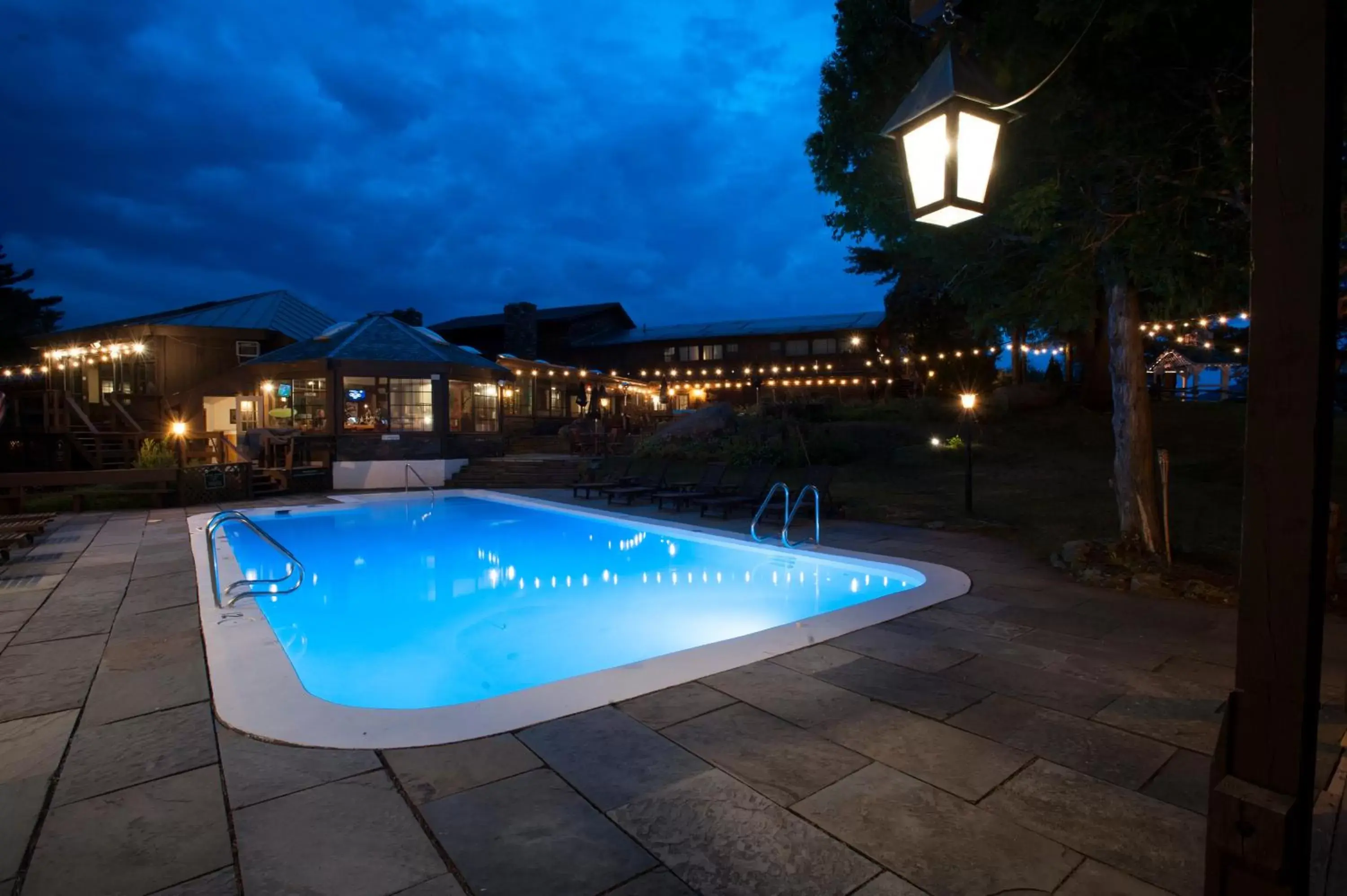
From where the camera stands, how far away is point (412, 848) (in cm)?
244

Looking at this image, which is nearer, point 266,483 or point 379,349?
point 266,483

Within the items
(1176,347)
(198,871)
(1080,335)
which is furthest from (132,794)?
(1176,347)

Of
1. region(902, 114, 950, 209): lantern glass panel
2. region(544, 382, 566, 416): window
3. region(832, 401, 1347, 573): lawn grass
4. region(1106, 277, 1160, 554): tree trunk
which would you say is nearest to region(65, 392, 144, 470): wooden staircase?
region(544, 382, 566, 416): window

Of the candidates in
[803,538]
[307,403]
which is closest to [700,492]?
[803,538]

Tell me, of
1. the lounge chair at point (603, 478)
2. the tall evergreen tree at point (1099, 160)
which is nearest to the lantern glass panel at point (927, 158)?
the tall evergreen tree at point (1099, 160)

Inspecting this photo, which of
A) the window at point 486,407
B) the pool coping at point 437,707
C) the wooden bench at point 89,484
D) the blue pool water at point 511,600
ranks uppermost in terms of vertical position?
the window at point 486,407

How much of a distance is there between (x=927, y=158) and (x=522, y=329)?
3150 cm

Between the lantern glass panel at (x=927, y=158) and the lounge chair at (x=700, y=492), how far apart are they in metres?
9.24

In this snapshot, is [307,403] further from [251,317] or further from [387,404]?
[251,317]

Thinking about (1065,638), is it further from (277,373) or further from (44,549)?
(277,373)

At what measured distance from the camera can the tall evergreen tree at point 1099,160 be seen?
5.56m

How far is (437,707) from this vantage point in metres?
4.32

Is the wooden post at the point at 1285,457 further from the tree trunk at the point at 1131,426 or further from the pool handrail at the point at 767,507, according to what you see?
the pool handrail at the point at 767,507

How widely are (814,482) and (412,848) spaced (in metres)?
9.61
